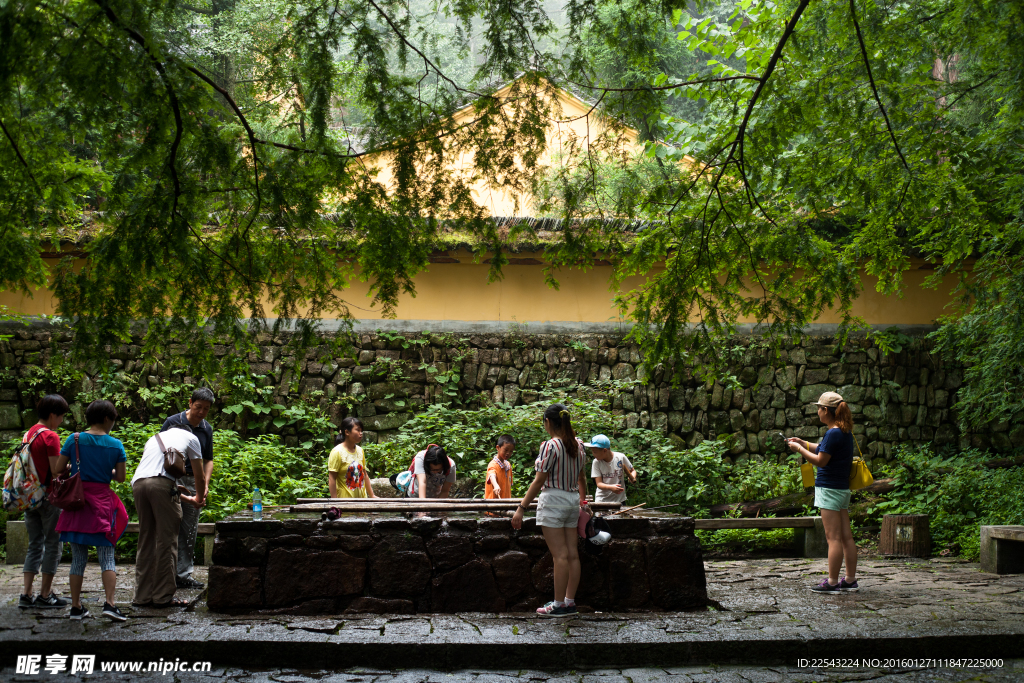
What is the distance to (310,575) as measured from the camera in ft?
18.1

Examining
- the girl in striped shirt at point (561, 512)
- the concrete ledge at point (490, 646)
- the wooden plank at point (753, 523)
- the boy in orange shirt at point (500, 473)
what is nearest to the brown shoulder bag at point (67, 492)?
the concrete ledge at point (490, 646)

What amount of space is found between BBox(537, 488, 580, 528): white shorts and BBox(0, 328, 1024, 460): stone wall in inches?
220

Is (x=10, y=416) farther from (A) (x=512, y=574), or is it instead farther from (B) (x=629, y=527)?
(B) (x=629, y=527)

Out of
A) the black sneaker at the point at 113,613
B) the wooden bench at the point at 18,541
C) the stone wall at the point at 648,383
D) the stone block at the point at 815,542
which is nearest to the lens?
the black sneaker at the point at 113,613

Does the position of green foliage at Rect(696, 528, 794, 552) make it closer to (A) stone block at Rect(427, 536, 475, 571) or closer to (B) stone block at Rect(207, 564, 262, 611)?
(A) stone block at Rect(427, 536, 475, 571)

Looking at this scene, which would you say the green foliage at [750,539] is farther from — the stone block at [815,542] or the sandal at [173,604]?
the sandal at [173,604]

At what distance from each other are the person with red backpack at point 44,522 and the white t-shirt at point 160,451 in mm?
596

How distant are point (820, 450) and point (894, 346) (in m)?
6.07

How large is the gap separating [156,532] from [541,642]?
3148 millimetres

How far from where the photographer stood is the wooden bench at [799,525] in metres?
8.60

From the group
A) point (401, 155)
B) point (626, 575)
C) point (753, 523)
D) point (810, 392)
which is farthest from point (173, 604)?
point (810, 392)

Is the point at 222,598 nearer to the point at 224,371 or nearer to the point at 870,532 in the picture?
the point at 224,371

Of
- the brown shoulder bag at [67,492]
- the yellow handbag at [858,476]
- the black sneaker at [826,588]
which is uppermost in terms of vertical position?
the yellow handbag at [858,476]

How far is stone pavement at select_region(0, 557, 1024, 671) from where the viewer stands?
180 inches
